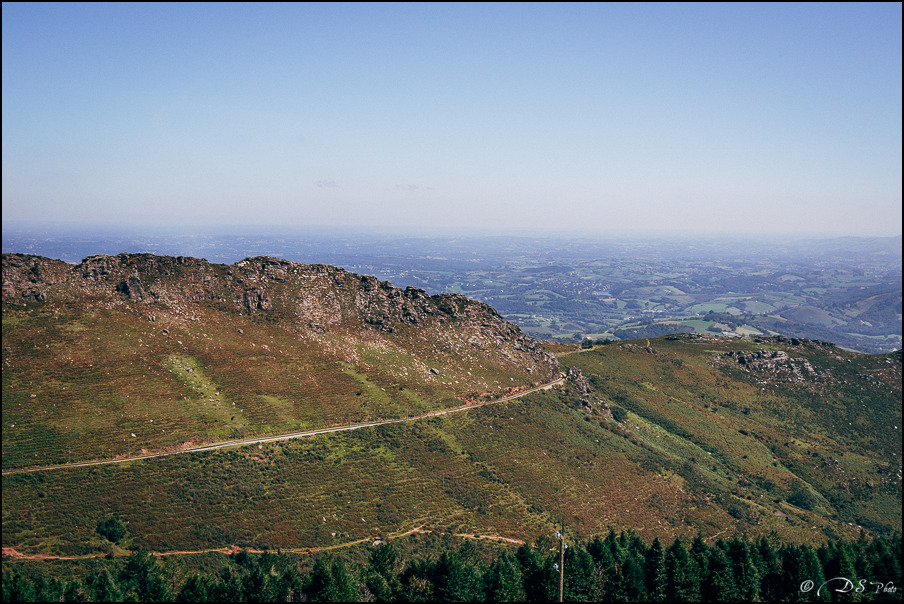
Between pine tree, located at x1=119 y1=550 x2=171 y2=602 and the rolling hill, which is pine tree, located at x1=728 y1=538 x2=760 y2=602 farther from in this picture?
pine tree, located at x1=119 y1=550 x2=171 y2=602

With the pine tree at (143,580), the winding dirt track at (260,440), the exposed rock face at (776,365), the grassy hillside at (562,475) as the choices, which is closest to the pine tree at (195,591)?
the pine tree at (143,580)

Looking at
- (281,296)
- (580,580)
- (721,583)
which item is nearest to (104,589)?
(580,580)

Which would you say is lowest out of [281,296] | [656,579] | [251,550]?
[656,579]

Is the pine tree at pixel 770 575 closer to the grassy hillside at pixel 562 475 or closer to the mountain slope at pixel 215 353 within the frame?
the grassy hillside at pixel 562 475

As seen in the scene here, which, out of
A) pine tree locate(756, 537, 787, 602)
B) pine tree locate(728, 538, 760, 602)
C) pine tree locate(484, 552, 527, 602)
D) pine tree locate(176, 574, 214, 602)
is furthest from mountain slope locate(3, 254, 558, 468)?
pine tree locate(756, 537, 787, 602)

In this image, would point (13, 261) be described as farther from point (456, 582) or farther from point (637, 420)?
point (637, 420)

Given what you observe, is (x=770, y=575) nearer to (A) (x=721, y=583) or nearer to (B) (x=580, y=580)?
(A) (x=721, y=583)

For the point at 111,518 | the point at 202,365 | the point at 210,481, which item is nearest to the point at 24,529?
the point at 111,518

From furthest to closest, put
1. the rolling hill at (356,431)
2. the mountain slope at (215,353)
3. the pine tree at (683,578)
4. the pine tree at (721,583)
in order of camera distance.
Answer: the mountain slope at (215,353) → the rolling hill at (356,431) → the pine tree at (721,583) → the pine tree at (683,578)
